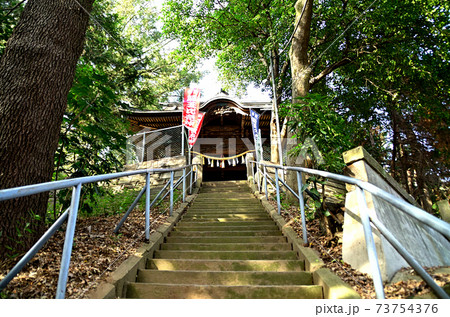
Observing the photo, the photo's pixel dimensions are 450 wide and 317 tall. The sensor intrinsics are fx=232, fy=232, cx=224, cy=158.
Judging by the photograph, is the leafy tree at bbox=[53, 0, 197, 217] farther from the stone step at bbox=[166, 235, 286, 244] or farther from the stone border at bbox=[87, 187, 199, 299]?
the stone step at bbox=[166, 235, 286, 244]

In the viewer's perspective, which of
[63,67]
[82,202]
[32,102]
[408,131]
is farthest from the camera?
[408,131]

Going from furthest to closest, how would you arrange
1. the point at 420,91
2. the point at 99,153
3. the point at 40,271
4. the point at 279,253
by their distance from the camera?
1. the point at 420,91
2. the point at 99,153
3. the point at 279,253
4. the point at 40,271

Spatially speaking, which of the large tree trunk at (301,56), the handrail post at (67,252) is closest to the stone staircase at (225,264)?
the handrail post at (67,252)

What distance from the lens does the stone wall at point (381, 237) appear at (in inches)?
79.8

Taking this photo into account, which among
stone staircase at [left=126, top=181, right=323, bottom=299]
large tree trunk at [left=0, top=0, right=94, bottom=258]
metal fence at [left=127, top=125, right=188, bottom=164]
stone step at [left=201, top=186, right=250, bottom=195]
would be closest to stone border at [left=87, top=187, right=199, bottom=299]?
stone staircase at [left=126, top=181, right=323, bottom=299]

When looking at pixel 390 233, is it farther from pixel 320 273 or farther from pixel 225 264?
pixel 225 264

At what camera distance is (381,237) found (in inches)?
80.6

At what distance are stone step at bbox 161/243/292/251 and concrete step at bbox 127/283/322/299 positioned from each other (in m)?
1.10

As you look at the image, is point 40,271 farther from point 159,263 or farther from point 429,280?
point 429,280

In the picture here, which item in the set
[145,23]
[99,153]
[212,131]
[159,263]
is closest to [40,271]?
[159,263]

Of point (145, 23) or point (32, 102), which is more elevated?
point (145, 23)

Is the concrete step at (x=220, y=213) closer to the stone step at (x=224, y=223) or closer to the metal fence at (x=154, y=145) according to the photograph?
the stone step at (x=224, y=223)

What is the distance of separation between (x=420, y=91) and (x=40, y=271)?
11.4 metres

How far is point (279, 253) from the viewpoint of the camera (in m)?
3.13
